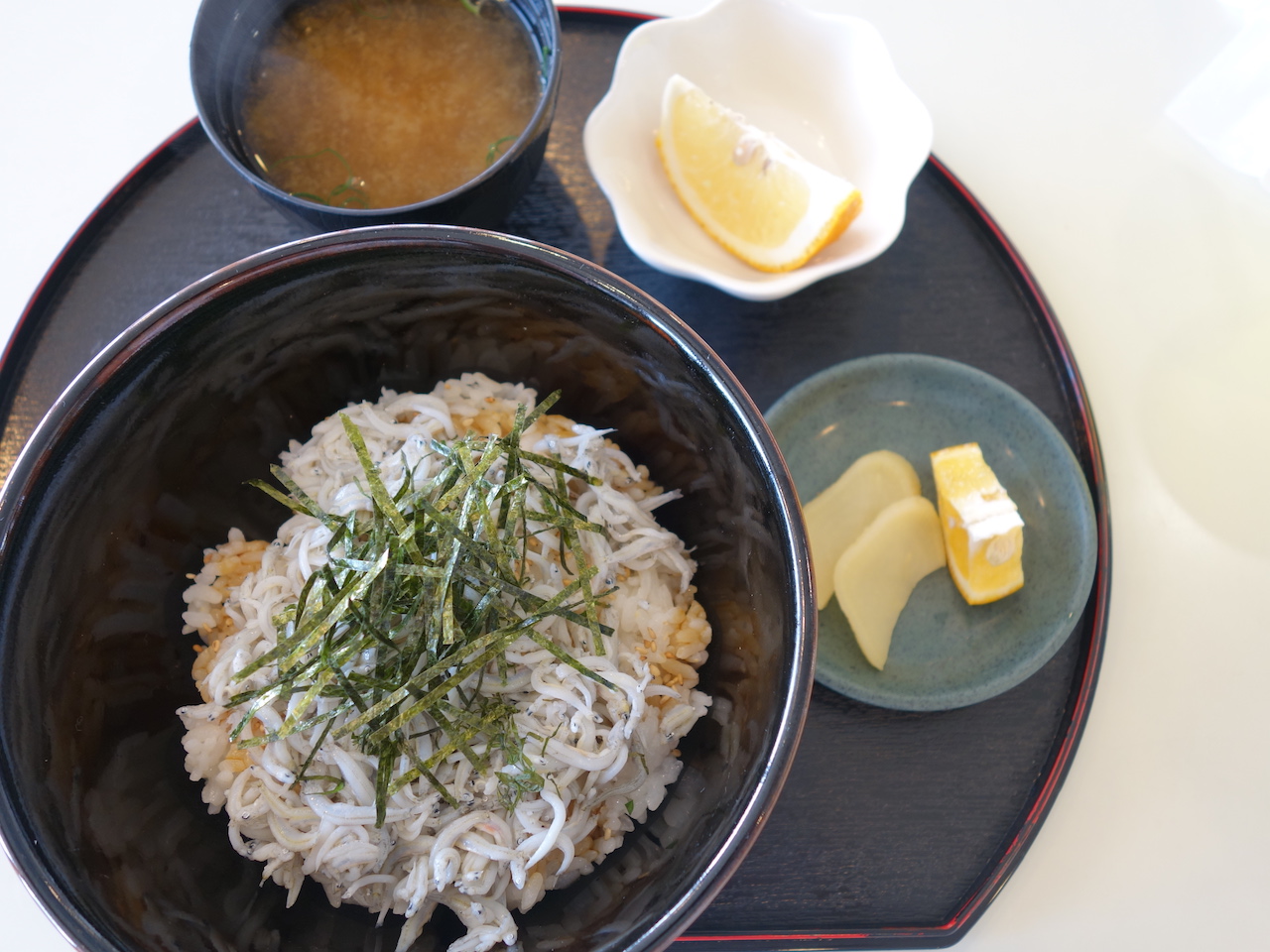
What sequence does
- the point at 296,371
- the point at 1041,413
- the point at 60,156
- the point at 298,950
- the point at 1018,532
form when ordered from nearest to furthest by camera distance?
the point at 298,950, the point at 296,371, the point at 1018,532, the point at 1041,413, the point at 60,156

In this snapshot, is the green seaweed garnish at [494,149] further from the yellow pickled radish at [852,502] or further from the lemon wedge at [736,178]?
the yellow pickled radish at [852,502]

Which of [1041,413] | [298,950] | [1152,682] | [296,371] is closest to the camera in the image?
[298,950]

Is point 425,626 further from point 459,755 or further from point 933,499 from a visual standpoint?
point 933,499

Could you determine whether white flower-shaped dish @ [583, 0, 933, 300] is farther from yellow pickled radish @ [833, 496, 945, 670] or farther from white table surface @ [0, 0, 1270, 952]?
yellow pickled radish @ [833, 496, 945, 670]

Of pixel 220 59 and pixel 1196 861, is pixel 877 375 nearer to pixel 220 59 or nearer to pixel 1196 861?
pixel 1196 861

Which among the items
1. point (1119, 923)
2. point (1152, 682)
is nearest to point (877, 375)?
point (1152, 682)

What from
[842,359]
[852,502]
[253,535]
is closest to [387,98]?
[253,535]

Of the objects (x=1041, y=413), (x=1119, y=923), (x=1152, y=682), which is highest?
(x=1041, y=413)

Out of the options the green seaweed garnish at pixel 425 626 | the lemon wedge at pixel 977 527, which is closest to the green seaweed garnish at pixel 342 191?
the green seaweed garnish at pixel 425 626
